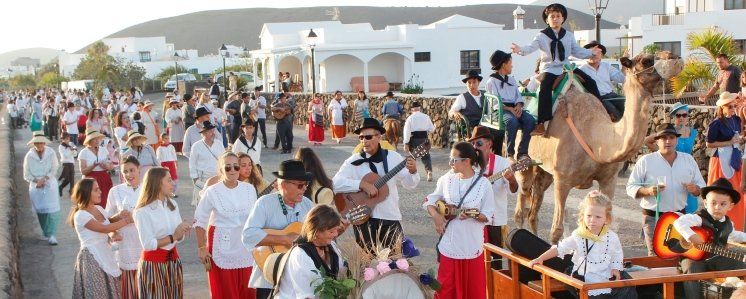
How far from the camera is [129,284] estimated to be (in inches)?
328

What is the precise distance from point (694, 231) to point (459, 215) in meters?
1.89

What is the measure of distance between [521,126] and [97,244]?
5.05m

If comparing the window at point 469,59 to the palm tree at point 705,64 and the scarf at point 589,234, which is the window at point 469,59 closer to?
the palm tree at point 705,64

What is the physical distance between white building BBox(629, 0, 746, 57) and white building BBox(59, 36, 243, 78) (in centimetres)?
Answer: 5552

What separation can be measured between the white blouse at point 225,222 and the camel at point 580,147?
13.2 ft

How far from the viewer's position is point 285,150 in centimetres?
2461

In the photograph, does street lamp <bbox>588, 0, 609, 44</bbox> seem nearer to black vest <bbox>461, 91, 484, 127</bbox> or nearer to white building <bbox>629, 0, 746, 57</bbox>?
black vest <bbox>461, 91, 484, 127</bbox>

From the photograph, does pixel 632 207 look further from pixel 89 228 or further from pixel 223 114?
pixel 223 114

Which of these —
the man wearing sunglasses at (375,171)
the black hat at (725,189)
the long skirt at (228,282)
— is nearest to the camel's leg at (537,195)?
the man wearing sunglasses at (375,171)

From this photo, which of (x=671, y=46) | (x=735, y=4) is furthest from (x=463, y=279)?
(x=735, y=4)

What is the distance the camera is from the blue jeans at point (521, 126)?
10.7m

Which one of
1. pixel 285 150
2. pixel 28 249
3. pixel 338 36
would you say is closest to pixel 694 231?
pixel 28 249

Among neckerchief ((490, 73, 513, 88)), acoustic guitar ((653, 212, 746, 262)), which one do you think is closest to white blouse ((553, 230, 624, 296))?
acoustic guitar ((653, 212, 746, 262))

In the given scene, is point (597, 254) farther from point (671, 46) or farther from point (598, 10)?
point (671, 46)
